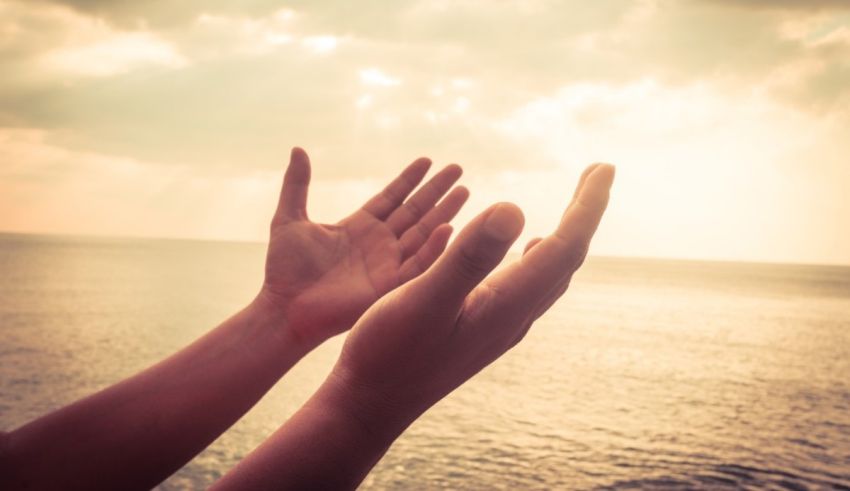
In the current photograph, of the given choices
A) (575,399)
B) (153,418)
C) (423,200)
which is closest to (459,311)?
(153,418)

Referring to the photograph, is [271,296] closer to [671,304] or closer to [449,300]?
[449,300]

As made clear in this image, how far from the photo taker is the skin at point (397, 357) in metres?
2.12

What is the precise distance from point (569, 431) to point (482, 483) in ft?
27.6

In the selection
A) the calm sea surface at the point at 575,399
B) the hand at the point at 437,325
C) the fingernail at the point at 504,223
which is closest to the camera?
the fingernail at the point at 504,223

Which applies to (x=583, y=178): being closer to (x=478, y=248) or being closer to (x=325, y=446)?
(x=478, y=248)

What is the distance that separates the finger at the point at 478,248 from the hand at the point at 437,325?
0.25 ft

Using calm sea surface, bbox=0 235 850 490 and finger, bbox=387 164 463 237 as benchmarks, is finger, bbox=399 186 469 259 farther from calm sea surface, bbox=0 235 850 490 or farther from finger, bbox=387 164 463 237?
calm sea surface, bbox=0 235 850 490

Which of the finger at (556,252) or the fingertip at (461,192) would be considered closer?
the finger at (556,252)

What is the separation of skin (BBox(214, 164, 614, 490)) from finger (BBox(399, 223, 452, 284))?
137 centimetres

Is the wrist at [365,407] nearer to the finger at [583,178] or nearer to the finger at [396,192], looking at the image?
the finger at [583,178]

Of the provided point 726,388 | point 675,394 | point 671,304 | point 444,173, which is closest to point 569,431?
point 675,394

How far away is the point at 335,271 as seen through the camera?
12.3 ft

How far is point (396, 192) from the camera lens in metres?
4.02

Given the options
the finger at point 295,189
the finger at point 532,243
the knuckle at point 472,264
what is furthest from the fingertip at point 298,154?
the knuckle at point 472,264
